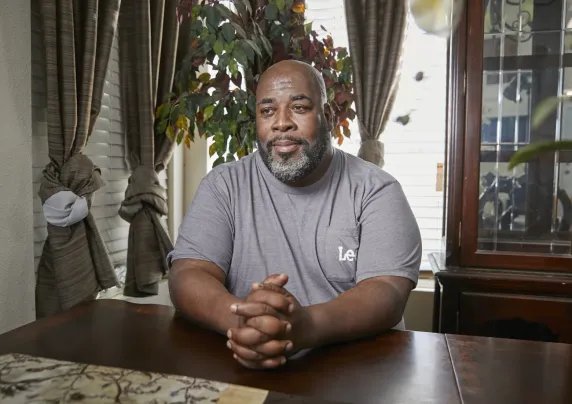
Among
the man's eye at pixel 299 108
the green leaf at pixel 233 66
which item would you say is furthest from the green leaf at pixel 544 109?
the green leaf at pixel 233 66

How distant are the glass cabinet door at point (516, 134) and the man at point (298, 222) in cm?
73

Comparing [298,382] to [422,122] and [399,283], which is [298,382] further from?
[422,122]

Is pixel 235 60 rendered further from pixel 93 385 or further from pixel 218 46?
pixel 93 385

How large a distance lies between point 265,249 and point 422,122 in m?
1.74

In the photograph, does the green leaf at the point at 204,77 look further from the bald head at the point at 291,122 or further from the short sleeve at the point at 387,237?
the short sleeve at the point at 387,237

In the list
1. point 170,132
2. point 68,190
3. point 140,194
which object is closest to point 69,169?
point 68,190

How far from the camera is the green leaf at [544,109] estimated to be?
1.95 meters

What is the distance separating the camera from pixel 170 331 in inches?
42.6

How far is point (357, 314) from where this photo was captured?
1.06 metres

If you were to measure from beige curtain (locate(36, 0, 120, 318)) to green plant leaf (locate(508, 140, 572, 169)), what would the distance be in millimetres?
1704

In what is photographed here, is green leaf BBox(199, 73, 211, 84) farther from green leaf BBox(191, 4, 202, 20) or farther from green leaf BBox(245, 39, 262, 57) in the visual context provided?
green leaf BBox(245, 39, 262, 57)

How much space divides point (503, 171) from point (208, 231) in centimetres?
129

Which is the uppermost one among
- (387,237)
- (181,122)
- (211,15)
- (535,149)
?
(211,15)

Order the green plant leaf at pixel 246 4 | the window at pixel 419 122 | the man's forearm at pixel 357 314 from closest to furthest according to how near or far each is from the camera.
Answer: the man's forearm at pixel 357 314
the green plant leaf at pixel 246 4
the window at pixel 419 122
